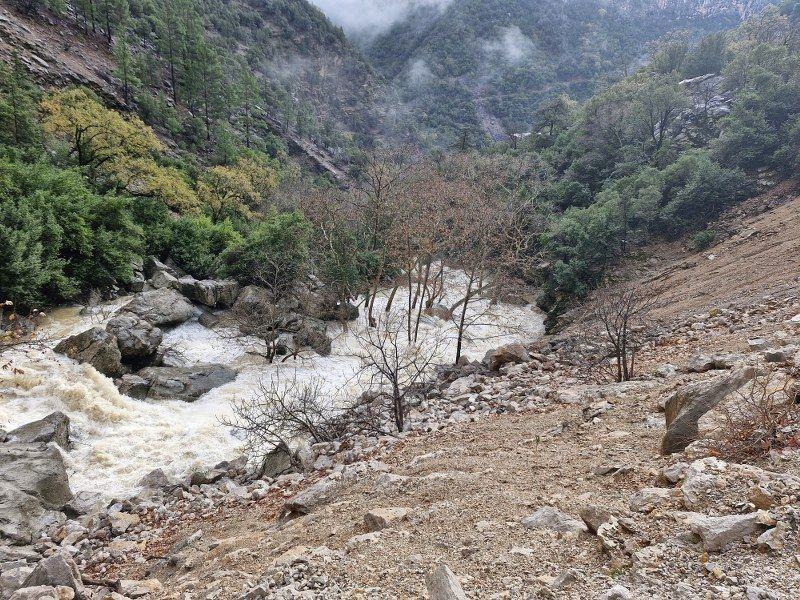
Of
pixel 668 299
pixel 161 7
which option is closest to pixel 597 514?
pixel 668 299

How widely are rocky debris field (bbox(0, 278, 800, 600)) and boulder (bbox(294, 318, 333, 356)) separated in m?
8.65

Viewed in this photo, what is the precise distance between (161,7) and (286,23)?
32887 millimetres

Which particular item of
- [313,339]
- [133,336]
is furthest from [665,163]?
[133,336]

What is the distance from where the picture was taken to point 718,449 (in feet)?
13.1

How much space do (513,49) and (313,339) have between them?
107644 millimetres

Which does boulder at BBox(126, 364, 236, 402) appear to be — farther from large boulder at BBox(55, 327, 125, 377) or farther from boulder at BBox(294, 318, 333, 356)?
boulder at BBox(294, 318, 333, 356)

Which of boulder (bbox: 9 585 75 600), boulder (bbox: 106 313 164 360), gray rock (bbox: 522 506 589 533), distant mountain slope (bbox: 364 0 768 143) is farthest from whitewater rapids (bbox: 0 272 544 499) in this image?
distant mountain slope (bbox: 364 0 768 143)

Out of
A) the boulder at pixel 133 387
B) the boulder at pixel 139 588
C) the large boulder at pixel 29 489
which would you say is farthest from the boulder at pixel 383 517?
the boulder at pixel 133 387

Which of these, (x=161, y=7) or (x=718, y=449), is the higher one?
(x=161, y=7)

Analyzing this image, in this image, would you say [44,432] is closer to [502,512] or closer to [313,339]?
[313,339]

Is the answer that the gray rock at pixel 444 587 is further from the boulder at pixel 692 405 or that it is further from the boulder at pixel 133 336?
the boulder at pixel 133 336

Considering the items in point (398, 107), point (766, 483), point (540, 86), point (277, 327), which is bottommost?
point (766, 483)

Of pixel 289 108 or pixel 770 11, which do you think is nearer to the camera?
pixel 770 11

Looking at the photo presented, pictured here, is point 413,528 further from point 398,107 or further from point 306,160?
point 398,107
